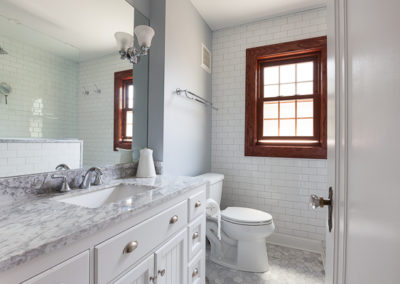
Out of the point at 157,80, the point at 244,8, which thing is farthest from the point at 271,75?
the point at 157,80

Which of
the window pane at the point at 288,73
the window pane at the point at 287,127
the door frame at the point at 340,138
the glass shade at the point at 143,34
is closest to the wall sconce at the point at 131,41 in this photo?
the glass shade at the point at 143,34

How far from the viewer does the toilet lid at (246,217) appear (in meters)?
1.79

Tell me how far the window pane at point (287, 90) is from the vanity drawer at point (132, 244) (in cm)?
200

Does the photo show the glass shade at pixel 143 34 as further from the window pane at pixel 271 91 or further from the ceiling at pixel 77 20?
the window pane at pixel 271 91

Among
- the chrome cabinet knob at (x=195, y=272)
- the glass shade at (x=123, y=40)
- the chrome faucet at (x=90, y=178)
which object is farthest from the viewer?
the glass shade at (x=123, y=40)

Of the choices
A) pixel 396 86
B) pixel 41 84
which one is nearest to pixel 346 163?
pixel 396 86

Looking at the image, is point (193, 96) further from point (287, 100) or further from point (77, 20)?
point (77, 20)

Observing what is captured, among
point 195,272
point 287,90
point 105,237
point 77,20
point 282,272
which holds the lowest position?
point 282,272

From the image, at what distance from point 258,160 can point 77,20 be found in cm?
215

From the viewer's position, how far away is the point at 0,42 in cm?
93

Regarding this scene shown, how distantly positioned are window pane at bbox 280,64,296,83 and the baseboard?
1.82 m

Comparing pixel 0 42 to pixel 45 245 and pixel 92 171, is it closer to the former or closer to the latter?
pixel 92 171

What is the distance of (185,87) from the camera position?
2.12m

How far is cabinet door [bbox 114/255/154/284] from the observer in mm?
804
